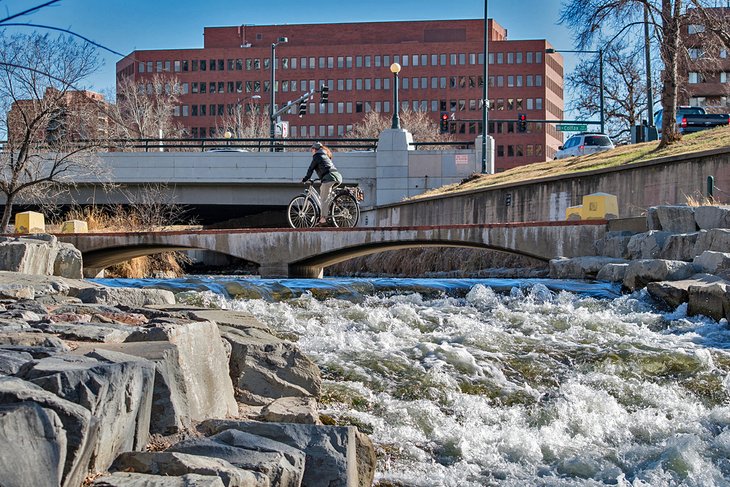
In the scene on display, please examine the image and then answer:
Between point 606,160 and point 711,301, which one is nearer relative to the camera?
point 711,301

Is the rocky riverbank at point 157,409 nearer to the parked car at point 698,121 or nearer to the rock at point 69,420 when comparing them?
the rock at point 69,420

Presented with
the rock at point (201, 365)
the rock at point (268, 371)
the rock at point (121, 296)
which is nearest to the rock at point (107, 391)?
the rock at point (201, 365)

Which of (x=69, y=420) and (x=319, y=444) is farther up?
(x=69, y=420)

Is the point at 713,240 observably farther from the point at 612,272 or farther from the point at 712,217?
the point at 612,272

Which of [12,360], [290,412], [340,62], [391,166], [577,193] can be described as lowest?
[290,412]

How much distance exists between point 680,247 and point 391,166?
2355 cm

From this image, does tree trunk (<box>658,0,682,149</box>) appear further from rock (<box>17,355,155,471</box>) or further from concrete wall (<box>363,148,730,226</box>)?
rock (<box>17,355,155,471</box>)

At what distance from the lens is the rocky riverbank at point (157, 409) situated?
3936 mm

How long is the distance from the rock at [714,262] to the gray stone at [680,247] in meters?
1.20

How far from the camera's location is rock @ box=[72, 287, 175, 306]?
33.0 ft

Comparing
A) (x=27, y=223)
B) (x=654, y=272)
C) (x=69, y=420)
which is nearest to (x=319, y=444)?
(x=69, y=420)

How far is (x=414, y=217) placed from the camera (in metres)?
36.2

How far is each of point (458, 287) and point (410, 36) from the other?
11993cm

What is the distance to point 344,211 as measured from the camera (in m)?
22.0
